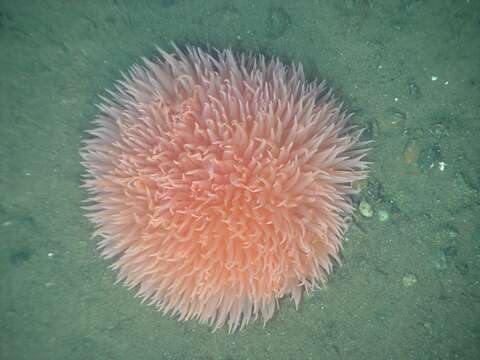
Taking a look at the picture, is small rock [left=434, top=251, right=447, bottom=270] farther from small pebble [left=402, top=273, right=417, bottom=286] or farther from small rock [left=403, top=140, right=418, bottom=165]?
small rock [left=403, top=140, right=418, bottom=165]

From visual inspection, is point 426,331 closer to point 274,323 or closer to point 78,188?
point 274,323

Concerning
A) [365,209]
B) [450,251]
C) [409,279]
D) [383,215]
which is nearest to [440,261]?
[450,251]

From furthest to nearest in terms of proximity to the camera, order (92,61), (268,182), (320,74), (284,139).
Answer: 1. (92,61)
2. (320,74)
3. (284,139)
4. (268,182)

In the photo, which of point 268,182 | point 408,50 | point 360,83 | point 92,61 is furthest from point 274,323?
point 92,61

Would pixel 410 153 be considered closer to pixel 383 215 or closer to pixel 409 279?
pixel 383 215

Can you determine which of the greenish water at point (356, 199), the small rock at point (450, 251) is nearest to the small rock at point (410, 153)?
the greenish water at point (356, 199)
